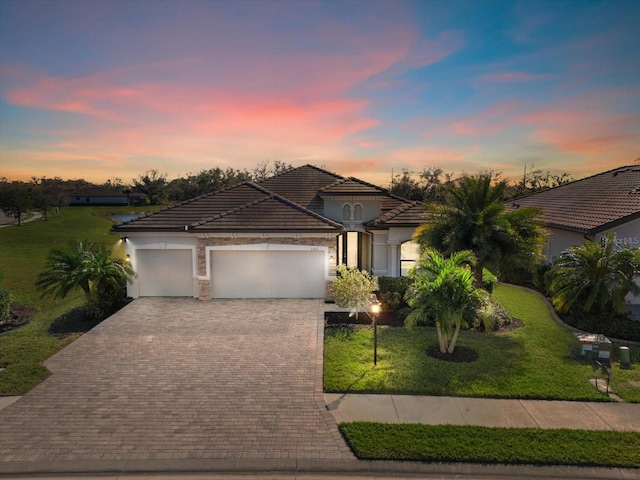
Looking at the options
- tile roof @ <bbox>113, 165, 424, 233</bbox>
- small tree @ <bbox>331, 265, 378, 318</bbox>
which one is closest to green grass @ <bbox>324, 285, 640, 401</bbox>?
small tree @ <bbox>331, 265, 378, 318</bbox>

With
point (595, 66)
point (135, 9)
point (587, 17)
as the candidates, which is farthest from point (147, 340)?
point (595, 66)

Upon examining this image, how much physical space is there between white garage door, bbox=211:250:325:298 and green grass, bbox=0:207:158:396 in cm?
542

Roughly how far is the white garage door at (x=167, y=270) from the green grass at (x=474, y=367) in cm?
729

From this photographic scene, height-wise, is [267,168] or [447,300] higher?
[267,168]

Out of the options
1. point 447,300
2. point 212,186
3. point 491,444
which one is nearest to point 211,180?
point 212,186

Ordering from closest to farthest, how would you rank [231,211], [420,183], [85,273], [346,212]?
[85,273] → [231,211] → [346,212] → [420,183]

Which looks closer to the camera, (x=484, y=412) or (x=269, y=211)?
(x=484, y=412)

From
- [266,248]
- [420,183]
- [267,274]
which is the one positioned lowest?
[267,274]

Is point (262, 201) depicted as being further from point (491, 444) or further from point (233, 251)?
point (491, 444)

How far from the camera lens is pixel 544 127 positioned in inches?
873

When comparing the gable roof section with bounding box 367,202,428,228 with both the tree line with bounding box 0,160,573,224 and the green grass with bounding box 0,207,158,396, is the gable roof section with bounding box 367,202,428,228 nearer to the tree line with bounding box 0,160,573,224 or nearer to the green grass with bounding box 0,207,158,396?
the green grass with bounding box 0,207,158,396

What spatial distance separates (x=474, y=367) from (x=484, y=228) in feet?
A: 18.0

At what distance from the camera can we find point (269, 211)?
1753 centimetres

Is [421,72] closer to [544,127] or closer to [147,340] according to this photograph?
[544,127]
